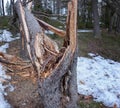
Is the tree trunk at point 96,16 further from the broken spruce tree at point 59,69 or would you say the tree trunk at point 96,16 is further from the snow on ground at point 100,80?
the broken spruce tree at point 59,69

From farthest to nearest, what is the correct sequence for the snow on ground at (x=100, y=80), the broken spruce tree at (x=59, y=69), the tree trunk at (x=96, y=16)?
the tree trunk at (x=96, y=16)
the snow on ground at (x=100, y=80)
the broken spruce tree at (x=59, y=69)

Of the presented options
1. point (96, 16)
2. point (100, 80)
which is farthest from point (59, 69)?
point (96, 16)

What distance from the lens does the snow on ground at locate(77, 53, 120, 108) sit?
7.57 meters

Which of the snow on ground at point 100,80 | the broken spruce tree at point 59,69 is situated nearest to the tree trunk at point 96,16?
the snow on ground at point 100,80

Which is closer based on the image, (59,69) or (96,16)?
(59,69)

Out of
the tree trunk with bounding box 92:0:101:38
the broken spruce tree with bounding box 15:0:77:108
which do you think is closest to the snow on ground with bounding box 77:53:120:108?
the broken spruce tree with bounding box 15:0:77:108

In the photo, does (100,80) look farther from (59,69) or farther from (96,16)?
(96,16)

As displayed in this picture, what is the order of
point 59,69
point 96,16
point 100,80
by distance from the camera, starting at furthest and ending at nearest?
point 96,16
point 100,80
point 59,69

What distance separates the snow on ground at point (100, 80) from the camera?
7.57 meters

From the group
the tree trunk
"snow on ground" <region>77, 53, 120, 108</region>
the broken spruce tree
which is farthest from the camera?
the tree trunk

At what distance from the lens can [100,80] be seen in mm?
8836

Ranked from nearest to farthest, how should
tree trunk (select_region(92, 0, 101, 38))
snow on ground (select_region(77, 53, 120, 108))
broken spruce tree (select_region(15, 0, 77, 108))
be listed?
1. broken spruce tree (select_region(15, 0, 77, 108))
2. snow on ground (select_region(77, 53, 120, 108))
3. tree trunk (select_region(92, 0, 101, 38))

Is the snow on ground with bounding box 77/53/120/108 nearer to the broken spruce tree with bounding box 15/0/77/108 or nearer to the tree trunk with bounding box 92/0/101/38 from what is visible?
the broken spruce tree with bounding box 15/0/77/108

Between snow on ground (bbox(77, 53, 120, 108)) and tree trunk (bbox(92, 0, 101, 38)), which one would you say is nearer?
snow on ground (bbox(77, 53, 120, 108))
